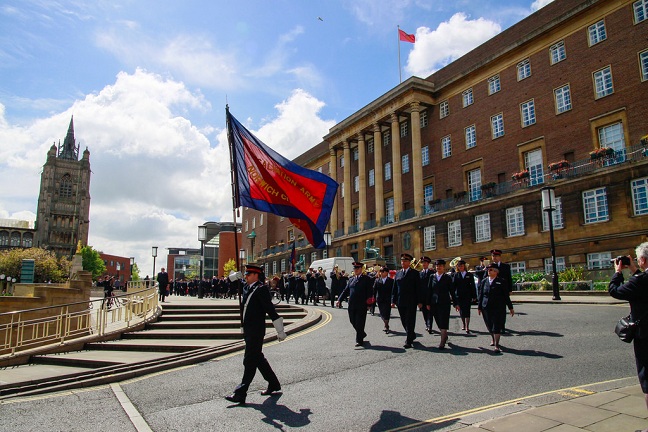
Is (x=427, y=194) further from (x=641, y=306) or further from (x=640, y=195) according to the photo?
(x=641, y=306)

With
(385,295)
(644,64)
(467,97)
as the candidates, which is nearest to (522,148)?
(467,97)

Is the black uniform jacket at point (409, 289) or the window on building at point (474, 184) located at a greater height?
the window on building at point (474, 184)

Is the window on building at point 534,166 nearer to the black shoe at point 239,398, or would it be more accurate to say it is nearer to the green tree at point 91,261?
the black shoe at point 239,398

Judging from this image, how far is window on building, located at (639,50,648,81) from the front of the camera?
2781 cm

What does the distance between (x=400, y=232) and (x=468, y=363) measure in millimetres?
36490

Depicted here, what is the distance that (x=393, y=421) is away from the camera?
539 centimetres

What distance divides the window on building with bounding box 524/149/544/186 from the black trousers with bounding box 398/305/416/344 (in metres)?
26.5

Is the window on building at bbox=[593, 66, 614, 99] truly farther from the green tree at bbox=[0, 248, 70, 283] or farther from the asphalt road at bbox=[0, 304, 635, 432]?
the green tree at bbox=[0, 248, 70, 283]

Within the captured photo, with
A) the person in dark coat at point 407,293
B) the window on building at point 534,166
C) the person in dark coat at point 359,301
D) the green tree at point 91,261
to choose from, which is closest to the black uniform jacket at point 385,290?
the person in dark coat at point 359,301

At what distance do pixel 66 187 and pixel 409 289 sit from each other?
144 meters

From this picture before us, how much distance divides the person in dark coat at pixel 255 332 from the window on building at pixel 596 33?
106 feet

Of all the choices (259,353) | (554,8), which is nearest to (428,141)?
(554,8)

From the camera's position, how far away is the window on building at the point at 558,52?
32969 millimetres

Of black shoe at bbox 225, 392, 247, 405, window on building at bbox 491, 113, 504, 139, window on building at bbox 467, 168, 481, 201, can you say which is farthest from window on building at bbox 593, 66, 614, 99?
black shoe at bbox 225, 392, 247, 405
